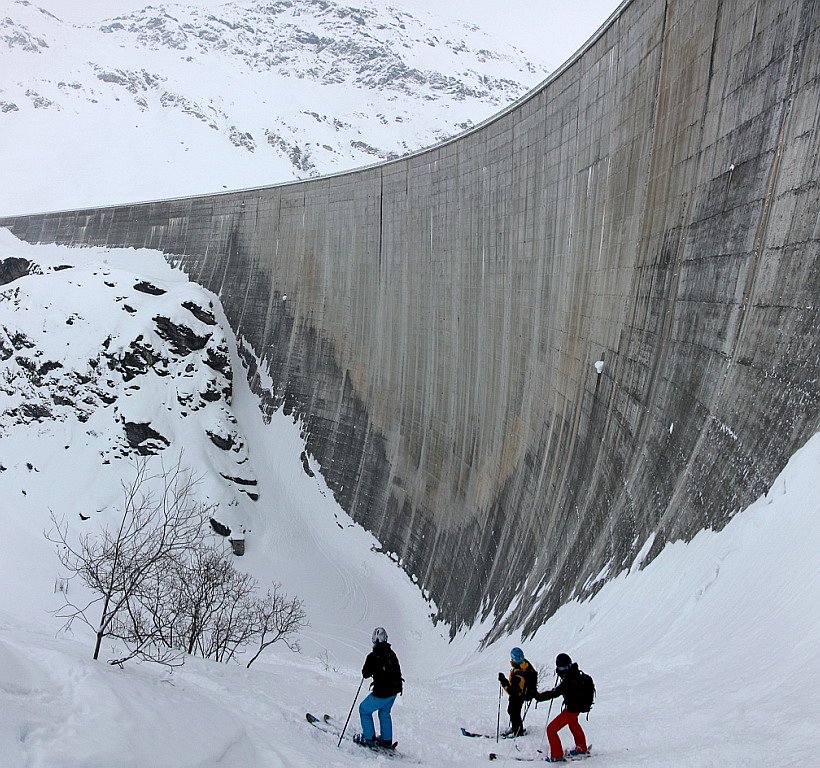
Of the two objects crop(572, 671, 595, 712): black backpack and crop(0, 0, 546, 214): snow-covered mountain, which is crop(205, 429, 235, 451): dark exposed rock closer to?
crop(572, 671, 595, 712): black backpack

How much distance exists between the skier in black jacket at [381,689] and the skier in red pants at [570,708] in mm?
1195

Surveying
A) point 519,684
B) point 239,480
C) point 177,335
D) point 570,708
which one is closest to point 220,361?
point 177,335

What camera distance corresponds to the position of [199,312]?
27.0 metres

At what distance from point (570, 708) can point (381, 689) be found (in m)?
1.41

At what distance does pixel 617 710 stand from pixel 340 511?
17.5 meters

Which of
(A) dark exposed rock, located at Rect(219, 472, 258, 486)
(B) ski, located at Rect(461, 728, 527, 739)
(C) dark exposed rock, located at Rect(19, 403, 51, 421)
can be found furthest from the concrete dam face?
(C) dark exposed rock, located at Rect(19, 403, 51, 421)

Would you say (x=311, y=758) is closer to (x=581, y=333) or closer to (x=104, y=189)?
(x=581, y=333)

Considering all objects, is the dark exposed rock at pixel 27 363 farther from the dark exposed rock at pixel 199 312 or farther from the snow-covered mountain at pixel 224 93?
the snow-covered mountain at pixel 224 93

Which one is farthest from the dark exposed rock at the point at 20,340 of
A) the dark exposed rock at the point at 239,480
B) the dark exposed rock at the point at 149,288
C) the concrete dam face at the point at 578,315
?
the dark exposed rock at the point at 239,480

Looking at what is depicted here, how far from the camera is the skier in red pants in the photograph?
466 cm

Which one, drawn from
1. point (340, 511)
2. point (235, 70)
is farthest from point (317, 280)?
point (235, 70)

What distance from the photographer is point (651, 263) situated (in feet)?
34.1

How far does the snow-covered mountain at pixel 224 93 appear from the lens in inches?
2719

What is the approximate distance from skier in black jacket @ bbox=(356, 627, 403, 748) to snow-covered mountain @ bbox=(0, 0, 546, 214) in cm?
6249
